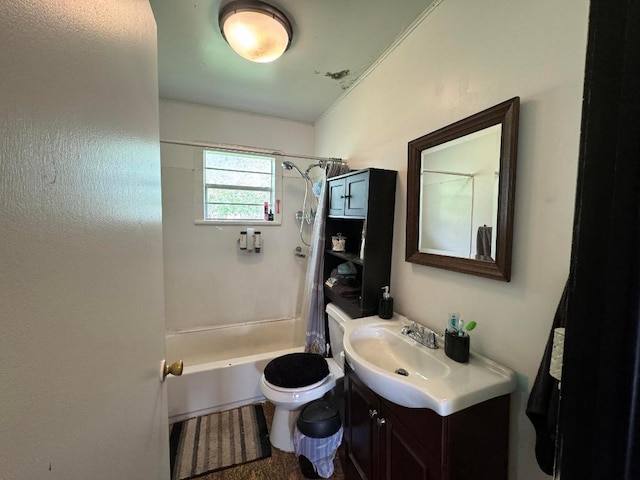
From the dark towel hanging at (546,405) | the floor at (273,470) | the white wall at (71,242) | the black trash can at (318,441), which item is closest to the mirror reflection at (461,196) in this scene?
the dark towel hanging at (546,405)

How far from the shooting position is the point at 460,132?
1185 mm

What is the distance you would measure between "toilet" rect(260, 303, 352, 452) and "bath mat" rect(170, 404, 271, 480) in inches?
5.5

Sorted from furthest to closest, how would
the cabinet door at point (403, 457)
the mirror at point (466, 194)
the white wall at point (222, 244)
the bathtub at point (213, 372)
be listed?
the white wall at point (222, 244) < the bathtub at point (213, 372) < the mirror at point (466, 194) < the cabinet door at point (403, 457)

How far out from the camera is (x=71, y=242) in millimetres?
387

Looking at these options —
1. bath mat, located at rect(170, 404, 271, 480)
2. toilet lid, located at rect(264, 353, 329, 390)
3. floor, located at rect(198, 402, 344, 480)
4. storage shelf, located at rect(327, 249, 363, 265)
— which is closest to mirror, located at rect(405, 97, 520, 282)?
storage shelf, located at rect(327, 249, 363, 265)

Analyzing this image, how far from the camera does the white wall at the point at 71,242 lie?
28 cm

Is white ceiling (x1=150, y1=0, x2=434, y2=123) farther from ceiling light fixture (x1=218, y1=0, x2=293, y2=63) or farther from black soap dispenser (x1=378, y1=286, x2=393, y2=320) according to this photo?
black soap dispenser (x1=378, y1=286, x2=393, y2=320)

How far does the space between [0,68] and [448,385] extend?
1217 mm

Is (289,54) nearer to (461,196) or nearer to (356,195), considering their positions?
(356,195)

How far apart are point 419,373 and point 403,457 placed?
0.32 metres

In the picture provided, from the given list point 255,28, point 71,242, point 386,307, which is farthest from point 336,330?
point 255,28

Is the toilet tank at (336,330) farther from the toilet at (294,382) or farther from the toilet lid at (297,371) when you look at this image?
the toilet lid at (297,371)

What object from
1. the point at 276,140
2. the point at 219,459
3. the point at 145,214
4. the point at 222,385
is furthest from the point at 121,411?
the point at 276,140

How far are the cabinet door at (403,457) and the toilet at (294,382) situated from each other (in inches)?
21.7
